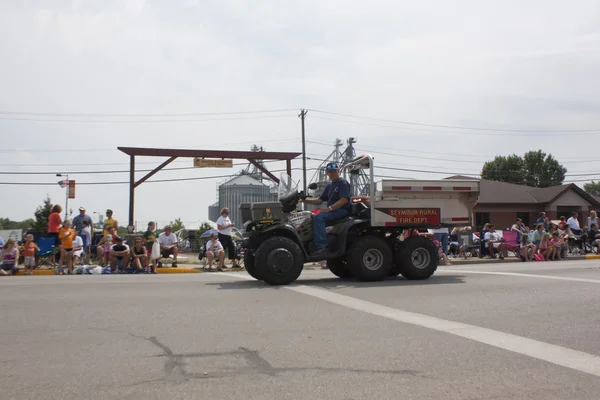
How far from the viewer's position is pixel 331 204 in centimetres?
998

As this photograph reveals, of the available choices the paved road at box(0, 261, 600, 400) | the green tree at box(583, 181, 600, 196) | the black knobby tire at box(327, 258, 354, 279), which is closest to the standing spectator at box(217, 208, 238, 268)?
the black knobby tire at box(327, 258, 354, 279)

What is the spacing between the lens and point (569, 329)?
19.1 feet

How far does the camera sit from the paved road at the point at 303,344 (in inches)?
158

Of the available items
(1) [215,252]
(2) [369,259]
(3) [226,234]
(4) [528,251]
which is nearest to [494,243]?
(4) [528,251]

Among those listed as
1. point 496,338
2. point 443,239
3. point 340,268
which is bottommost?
point 496,338

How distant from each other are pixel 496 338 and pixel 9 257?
13.1m

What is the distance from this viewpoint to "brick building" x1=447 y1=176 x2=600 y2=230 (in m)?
38.4

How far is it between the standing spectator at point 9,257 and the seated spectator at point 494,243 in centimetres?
1574

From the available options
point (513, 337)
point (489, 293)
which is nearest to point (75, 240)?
point (489, 293)

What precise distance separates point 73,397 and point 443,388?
2765 mm

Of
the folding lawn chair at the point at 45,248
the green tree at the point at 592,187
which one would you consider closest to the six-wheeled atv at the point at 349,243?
the folding lawn chair at the point at 45,248

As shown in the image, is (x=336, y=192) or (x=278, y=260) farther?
(x=336, y=192)

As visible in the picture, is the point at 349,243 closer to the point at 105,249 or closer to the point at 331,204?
the point at 331,204

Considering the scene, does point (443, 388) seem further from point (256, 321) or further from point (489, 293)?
point (489, 293)
